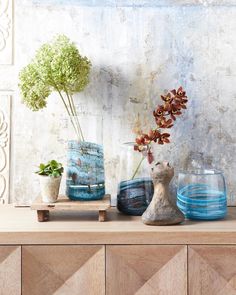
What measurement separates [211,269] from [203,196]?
0.79ft

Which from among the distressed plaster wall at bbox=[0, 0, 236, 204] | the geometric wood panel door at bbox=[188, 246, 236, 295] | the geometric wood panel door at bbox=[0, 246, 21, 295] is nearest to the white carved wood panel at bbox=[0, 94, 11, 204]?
the distressed plaster wall at bbox=[0, 0, 236, 204]

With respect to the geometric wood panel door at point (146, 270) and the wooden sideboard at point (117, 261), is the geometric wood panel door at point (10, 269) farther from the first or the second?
the geometric wood panel door at point (146, 270)

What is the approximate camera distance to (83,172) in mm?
1527

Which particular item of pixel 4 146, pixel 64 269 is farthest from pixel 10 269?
pixel 4 146

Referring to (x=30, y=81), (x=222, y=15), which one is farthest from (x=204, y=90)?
(x=30, y=81)

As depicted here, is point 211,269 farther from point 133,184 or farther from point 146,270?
point 133,184

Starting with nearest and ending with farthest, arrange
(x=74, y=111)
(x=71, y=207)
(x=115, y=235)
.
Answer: (x=115, y=235)
(x=71, y=207)
(x=74, y=111)

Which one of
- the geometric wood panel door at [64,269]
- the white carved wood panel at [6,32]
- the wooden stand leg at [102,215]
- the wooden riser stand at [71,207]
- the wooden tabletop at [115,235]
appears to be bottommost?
the geometric wood panel door at [64,269]

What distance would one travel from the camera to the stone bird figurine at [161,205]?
4.68 feet

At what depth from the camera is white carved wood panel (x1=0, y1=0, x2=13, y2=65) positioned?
5.66 ft

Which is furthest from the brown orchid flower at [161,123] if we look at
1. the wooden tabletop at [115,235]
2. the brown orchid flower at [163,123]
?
the wooden tabletop at [115,235]

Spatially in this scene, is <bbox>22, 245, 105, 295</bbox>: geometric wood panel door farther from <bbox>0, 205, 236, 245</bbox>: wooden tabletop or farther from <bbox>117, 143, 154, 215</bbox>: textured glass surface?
<bbox>117, 143, 154, 215</bbox>: textured glass surface

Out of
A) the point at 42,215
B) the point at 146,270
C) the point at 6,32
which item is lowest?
the point at 146,270

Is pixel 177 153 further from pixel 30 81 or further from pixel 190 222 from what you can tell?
pixel 30 81
